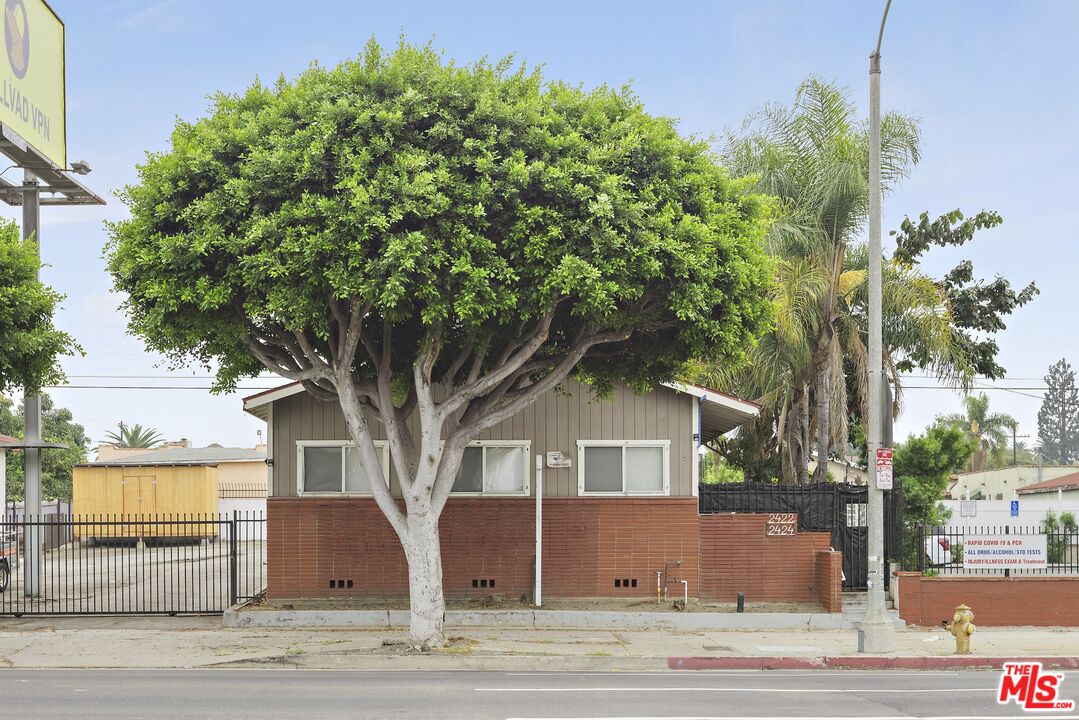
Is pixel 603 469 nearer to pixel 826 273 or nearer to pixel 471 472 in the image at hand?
pixel 471 472

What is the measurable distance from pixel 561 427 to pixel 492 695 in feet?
28.5

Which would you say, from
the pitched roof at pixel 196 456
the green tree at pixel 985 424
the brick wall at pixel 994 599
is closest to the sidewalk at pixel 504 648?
the brick wall at pixel 994 599

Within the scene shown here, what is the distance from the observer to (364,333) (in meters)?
19.0

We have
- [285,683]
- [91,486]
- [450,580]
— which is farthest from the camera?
[91,486]

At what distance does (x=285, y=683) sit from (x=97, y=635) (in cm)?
613

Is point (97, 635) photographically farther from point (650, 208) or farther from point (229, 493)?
point (229, 493)

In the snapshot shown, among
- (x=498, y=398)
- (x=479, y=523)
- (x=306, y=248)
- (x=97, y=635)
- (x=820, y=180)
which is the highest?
(x=820, y=180)

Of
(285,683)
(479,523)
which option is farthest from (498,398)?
(285,683)

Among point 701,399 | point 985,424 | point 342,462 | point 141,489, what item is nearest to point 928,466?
point 701,399

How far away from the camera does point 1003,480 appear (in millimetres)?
68812

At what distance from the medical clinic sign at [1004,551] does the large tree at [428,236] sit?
6.49 metres

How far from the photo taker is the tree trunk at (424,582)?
1772 centimetres

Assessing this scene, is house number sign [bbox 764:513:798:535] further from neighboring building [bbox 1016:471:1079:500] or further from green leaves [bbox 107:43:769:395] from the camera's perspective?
neighboring building [bbox 1016:471:1079:500]

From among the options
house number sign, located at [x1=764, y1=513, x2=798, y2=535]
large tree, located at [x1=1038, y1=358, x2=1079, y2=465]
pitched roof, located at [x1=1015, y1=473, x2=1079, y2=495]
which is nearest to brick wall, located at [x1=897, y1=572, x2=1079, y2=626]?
house number sign, located at [x1=764, y1=513, x2=798, y2=535]
